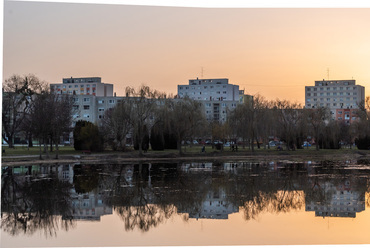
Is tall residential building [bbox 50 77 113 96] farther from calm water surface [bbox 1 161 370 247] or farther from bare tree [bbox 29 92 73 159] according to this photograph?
calm water surface [bbox 1 161 370 247]

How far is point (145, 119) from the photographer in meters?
51.8

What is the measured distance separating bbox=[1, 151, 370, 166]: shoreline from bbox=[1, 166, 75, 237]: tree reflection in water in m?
13.0

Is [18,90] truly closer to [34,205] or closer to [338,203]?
[34,205]

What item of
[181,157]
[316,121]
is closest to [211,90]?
[316,121]

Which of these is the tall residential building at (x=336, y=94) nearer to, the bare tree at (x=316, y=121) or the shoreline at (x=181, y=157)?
the bare tree at (x=316, y=121)

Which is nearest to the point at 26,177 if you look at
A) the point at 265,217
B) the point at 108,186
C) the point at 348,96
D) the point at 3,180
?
the point at 3,180

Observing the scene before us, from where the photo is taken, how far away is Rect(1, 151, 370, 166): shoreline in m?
41.1

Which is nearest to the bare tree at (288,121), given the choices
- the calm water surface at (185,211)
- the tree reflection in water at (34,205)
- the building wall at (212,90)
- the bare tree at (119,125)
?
the bare tree at (119,125)

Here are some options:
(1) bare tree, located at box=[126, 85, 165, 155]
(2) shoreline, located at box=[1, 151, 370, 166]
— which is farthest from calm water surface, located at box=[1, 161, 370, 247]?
(1) bare tree, located at box=[126, 85, 165, 155]

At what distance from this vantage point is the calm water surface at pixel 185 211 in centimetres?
1473

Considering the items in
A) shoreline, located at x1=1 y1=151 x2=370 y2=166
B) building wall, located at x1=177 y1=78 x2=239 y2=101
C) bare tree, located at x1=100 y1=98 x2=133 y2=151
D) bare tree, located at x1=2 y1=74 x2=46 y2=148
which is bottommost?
shoreline, located at x1=1 y1=151 x2=370 y2=166

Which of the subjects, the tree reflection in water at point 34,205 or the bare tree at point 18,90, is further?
the bare tree at point 18,90

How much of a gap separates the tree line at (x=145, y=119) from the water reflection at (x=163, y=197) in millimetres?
15925

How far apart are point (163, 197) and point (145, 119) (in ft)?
102
